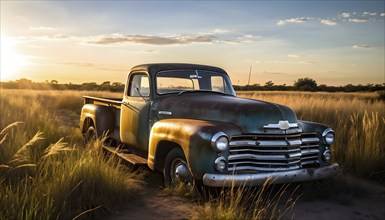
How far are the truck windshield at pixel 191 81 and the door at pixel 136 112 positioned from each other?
259 mm

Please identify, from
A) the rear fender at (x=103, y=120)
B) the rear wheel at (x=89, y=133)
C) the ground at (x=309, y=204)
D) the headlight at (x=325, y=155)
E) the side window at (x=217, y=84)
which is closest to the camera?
the ground at (x=309, y=204)

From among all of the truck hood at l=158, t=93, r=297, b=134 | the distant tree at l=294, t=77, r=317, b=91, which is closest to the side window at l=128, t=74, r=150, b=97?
the truck hood at l=158, t=93, r=297, b=134

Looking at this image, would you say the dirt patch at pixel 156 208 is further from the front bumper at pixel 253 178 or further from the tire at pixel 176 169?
the front bumper at pixel 253 178

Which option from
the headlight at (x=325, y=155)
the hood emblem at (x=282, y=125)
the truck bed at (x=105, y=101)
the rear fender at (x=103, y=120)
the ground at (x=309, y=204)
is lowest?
the ground at (x=309, y=204)

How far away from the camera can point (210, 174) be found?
443 cm

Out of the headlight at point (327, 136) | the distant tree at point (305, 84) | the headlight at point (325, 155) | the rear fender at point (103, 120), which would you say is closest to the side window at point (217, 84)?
the headlight at point (327, 136)

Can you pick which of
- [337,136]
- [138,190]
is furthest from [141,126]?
[337,136]

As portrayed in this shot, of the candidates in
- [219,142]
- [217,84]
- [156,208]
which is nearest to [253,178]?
[219,142]

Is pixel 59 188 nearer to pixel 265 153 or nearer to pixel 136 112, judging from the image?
pixel 136 112

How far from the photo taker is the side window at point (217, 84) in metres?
6.67

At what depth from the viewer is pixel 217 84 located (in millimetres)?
6719

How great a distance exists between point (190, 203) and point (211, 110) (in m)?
1.20

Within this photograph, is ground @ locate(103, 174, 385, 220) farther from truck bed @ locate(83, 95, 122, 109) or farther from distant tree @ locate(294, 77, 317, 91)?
distant tree @ locate(294, 77, 317, 91)

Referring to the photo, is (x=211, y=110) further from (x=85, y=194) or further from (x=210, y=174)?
(x=85, y=194)
